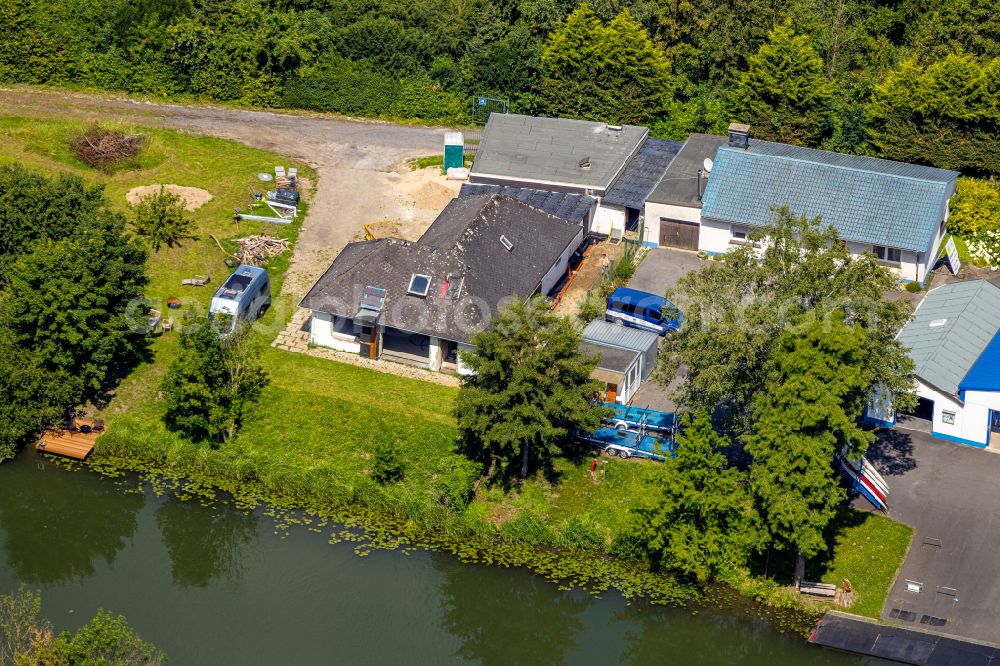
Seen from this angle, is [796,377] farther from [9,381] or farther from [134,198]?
[134,198]

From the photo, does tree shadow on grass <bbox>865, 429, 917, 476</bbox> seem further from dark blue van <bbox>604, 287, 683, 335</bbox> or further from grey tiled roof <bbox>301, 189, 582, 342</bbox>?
grey tiled roof <bbox>301, 189, 582, 342</bbox>

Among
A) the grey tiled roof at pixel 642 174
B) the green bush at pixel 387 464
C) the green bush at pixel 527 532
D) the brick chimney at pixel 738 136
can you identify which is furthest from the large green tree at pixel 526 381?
the brick chimney at pixel 738 136

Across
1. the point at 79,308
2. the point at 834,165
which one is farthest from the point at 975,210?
the point at 79,308

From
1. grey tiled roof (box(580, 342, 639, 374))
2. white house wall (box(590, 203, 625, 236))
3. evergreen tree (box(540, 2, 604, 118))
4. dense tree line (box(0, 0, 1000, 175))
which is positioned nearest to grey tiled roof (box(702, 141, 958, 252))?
white house wall (box(590, 203, 625, 236))

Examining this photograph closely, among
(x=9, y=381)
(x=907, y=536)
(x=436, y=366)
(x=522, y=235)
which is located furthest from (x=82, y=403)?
(x=907, y=536)

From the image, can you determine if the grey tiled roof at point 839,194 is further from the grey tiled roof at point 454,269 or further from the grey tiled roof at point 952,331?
the grey tiled roof at point 454,269

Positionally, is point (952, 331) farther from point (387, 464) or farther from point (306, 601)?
point (306, 601)

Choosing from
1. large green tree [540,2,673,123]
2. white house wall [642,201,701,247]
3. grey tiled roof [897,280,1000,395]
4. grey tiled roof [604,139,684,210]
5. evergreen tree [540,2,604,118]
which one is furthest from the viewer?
evergreen tree [540,2,604,118]

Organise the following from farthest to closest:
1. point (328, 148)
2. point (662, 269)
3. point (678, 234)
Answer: point (328, 148) → point (678, 234) → point (662, 269)
